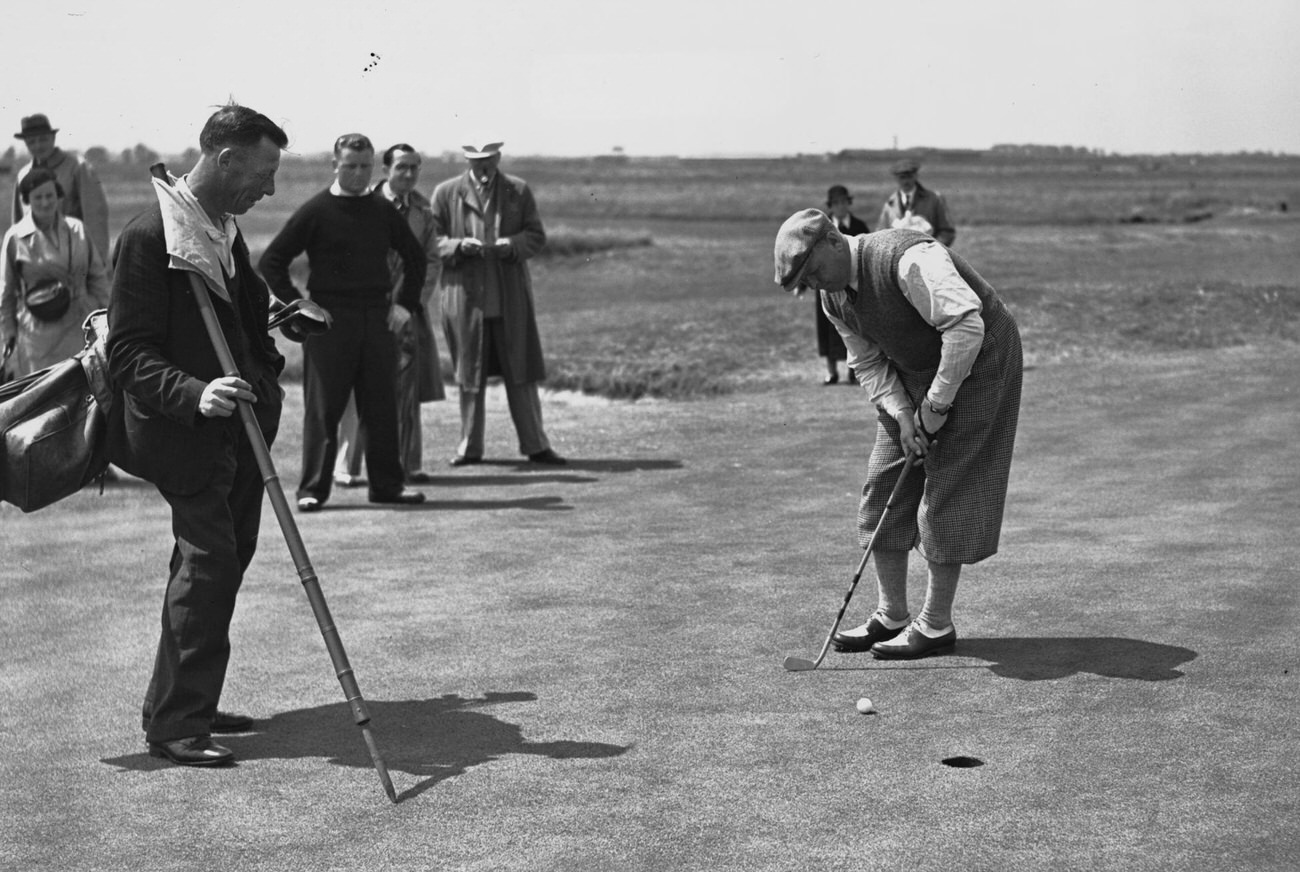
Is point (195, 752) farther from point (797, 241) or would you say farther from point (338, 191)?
point (338, 191)

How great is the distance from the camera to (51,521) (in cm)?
1130

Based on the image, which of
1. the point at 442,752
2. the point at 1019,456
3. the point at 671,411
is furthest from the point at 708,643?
the point at 671,411

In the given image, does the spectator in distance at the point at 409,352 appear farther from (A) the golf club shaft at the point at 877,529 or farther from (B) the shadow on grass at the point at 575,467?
(A) the golf club shaft at the point at 877,529

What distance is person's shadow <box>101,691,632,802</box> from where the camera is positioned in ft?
19.5

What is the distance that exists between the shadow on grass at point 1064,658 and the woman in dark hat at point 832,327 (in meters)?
10.0

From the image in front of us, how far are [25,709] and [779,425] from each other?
890cm

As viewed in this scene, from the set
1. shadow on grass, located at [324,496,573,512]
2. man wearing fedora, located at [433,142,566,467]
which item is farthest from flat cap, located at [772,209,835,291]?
man wearing fedora, located at [433,142,566,467]

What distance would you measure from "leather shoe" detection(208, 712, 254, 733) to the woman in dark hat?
11.3 metres

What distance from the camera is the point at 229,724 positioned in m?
6.38


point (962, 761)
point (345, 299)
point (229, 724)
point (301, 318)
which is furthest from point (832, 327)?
point (962, 761)

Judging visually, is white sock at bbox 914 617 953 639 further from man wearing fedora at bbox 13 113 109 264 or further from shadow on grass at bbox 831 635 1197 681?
man wearing fedora at bbox 13 113 109 264

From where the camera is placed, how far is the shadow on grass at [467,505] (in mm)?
11355

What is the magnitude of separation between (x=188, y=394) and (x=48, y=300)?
271 inches

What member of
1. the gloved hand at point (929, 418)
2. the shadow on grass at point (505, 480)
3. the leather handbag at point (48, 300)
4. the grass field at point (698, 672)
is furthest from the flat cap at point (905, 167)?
the gloved hand at point (929, 418)
